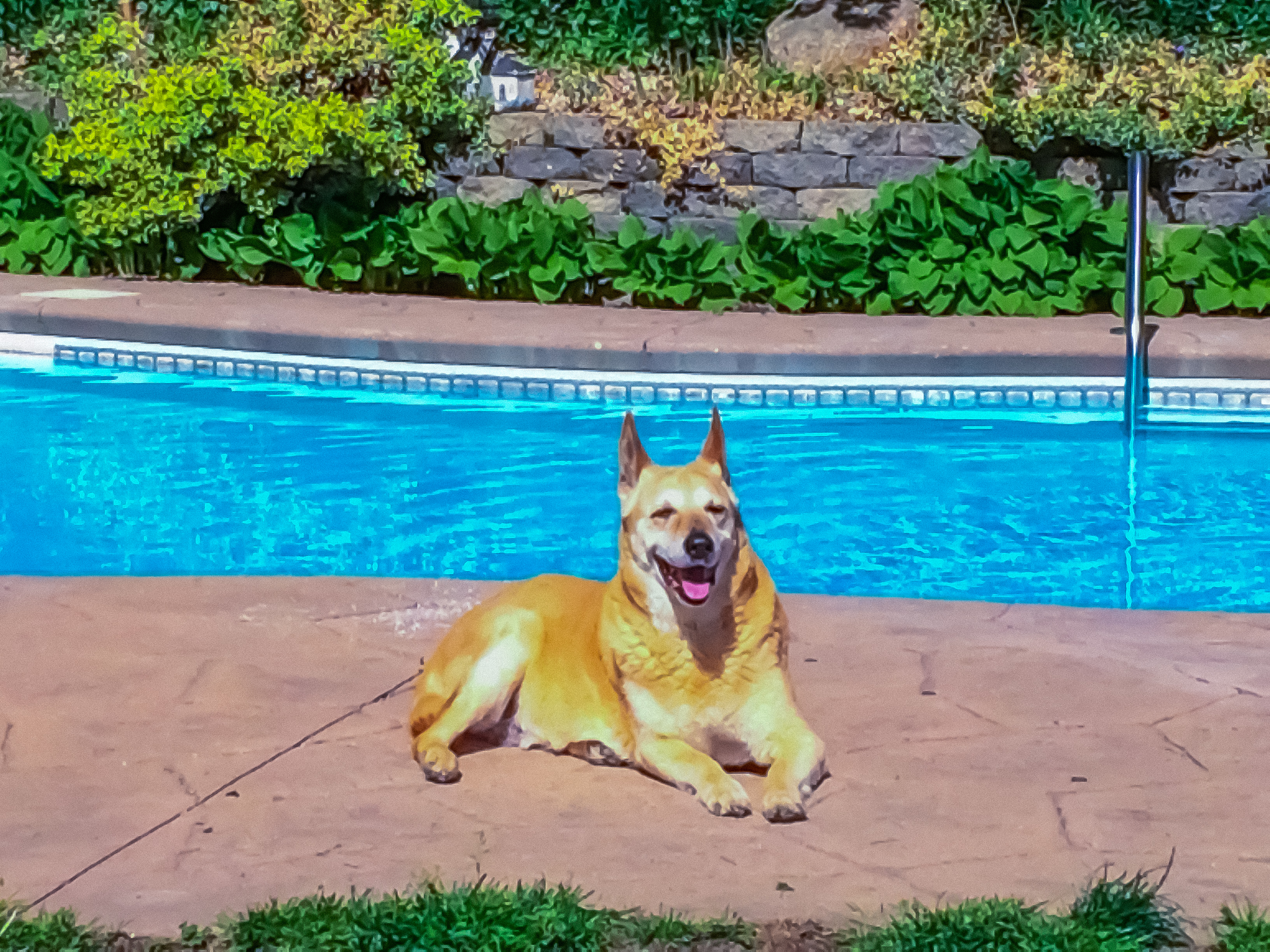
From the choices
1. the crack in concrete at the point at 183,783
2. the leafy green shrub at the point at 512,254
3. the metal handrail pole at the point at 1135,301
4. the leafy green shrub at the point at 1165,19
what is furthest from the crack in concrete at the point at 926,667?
the leafy green shrub at the point at 1165,19

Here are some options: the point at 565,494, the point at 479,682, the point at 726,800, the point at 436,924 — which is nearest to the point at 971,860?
the point at 726,800

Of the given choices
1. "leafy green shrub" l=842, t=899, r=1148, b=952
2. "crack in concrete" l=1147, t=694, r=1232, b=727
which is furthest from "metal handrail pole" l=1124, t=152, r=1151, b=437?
"leafy green shrub" l=842, t=899, r=1148, b=952

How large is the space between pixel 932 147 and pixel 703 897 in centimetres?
935

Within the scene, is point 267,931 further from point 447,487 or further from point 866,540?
point 447,487

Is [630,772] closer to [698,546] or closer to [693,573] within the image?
[693,573]

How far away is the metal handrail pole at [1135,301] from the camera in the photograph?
30.0 ft

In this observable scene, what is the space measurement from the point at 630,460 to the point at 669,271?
24.4 ft

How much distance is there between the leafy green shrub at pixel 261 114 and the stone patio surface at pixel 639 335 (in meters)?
1.00

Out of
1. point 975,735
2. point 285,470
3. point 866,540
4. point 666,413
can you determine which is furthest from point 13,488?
point 975,735

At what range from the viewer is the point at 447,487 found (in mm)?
8734

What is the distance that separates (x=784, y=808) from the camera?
4.00m

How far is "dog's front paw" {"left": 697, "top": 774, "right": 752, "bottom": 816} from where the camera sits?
4.06 m

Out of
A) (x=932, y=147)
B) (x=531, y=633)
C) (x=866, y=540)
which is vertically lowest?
(x=866, y=540)

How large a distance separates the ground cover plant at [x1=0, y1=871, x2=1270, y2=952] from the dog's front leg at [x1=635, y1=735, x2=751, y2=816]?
0.61 m
